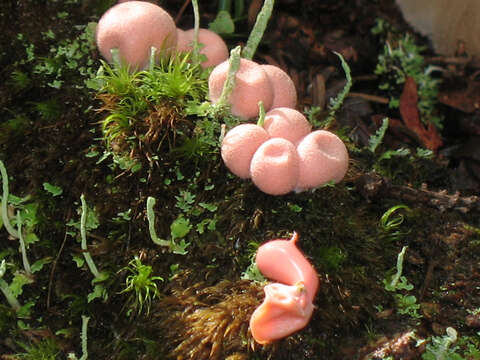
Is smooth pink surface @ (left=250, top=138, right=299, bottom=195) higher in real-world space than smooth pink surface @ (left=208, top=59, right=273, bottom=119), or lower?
lower

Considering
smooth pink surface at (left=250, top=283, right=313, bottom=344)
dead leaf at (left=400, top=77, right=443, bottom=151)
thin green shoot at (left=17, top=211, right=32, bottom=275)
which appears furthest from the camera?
dead leaf at (left=400, top=77, right=443, bottom=151)

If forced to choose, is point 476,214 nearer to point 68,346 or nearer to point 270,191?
point 270,191

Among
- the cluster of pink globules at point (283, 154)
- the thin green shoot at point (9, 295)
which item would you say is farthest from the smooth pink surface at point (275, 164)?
the thin green shoot at point (9, 295)

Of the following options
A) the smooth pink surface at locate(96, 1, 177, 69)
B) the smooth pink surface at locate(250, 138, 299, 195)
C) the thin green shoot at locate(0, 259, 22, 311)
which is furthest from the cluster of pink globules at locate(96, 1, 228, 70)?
the thin green shoot at locate(0, 259, 22, 311)

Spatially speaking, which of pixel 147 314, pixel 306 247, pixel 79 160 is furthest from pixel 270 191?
pixel 79 160

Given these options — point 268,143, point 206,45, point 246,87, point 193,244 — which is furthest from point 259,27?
point 193,244

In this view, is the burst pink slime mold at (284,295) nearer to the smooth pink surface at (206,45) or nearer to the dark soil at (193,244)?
the dark soil at (193,244)

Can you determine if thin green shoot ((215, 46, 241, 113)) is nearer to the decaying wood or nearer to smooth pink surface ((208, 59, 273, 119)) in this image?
smooth pink surface ((208, 59, 273, 119))

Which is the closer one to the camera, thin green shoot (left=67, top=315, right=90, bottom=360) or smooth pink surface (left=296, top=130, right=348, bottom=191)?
thin green shoot (left=67, top=315, right=90, bottom=360)
